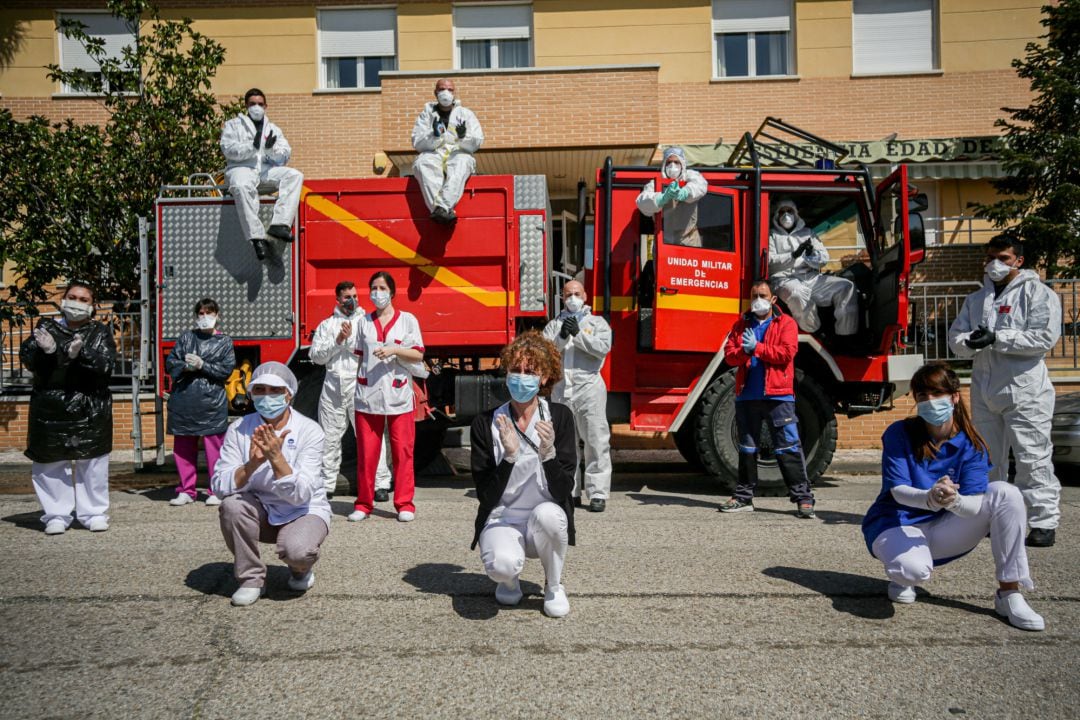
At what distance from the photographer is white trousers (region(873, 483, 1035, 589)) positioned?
3.80 meters

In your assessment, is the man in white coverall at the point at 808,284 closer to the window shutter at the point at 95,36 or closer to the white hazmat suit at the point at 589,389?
the white hazmat suit at the point at 589,389

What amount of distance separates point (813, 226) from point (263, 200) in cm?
499

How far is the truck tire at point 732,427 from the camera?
280 inches

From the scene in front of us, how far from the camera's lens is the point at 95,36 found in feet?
50.3

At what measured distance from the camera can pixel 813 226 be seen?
766 centimetres

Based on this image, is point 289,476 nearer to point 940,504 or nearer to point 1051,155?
point 940,504

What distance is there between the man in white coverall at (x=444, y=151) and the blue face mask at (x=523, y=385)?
3.48 metres

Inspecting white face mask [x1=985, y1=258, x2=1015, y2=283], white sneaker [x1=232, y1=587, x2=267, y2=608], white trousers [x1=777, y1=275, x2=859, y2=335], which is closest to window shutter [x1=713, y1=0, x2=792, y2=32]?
white trousers [x1=777, y1=275, x2=859, y2=335]

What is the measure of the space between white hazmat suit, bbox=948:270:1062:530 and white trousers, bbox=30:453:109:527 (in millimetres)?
5881

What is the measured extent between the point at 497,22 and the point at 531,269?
9.39 metres

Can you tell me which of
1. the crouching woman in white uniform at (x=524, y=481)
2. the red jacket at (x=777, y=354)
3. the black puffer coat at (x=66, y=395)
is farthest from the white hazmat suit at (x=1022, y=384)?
the black puffer coat at (x=66, y=395)

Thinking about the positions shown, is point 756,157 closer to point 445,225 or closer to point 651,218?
point 651,218

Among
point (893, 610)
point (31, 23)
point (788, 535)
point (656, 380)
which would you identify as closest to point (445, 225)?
point (656, 380)

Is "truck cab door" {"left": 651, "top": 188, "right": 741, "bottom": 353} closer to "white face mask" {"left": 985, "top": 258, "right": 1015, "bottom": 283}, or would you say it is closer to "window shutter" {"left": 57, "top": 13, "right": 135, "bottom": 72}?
"white face mask" {"left": 985, "top": 258, "right": 1015, "bottom": 283}
